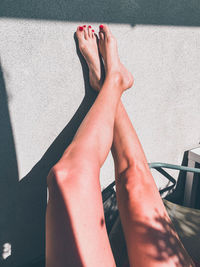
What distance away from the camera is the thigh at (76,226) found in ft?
2.33

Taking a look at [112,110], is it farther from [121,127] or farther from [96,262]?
[96,262]

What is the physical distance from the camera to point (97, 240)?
750 mm

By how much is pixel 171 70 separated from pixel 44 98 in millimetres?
816

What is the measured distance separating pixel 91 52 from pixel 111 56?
4.3 inches

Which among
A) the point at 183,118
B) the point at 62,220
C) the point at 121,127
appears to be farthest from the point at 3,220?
the point at 183,118

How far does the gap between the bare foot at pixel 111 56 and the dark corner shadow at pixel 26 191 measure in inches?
5.0

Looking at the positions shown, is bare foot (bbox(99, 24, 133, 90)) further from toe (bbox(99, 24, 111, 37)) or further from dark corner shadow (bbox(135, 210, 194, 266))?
dark corner shadow (bbox(135, 210, 194, 266))

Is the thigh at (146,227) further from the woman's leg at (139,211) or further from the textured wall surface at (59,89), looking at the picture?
the textured wall surface at (59,89)

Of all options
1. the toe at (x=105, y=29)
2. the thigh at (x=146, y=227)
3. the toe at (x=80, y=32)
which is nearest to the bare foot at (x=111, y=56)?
the toe at (x=105, y=29)

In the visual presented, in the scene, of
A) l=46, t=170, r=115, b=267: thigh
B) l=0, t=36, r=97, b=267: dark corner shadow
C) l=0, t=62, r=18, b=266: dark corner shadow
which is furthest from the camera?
l=0, t=36, r=97, b=267: dark corner shadow

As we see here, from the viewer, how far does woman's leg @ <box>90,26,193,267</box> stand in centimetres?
80

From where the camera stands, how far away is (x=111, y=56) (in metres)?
1.15

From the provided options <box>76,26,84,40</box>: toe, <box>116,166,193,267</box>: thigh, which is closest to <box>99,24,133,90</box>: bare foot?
<box>76,26,84,40</box>: toe

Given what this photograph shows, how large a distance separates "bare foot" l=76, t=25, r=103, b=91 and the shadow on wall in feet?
0.19
